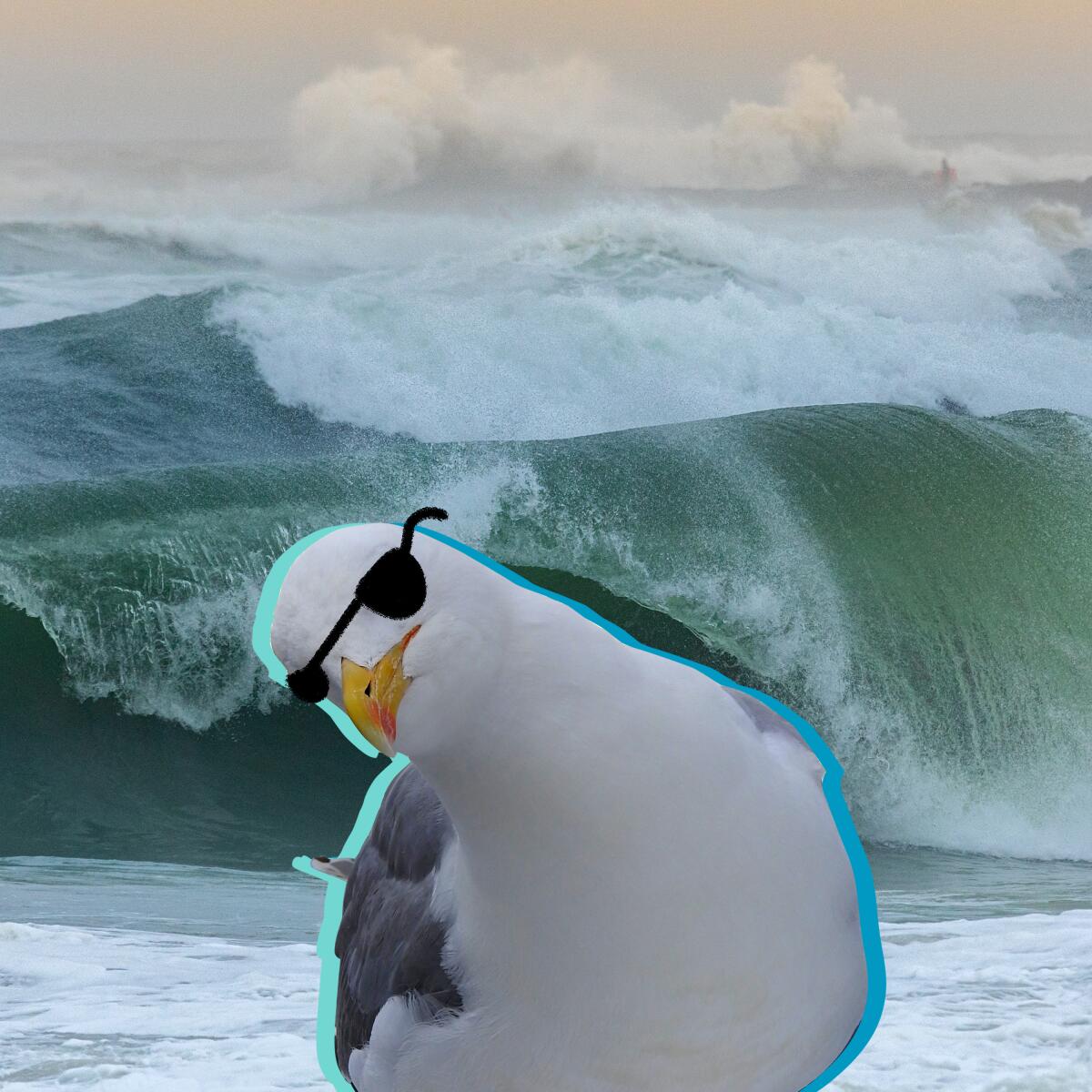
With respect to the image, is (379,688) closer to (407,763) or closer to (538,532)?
(407,763)

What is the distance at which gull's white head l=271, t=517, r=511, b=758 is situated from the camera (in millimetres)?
723

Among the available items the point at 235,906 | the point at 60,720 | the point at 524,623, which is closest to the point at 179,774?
the point at 60,720

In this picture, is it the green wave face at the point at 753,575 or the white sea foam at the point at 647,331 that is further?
the white sea foam at the point at 647,331

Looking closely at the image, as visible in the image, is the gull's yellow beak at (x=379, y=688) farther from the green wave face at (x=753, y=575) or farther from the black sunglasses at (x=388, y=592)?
the green wave face at (x=753, y=575)

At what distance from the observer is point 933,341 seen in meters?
8.06

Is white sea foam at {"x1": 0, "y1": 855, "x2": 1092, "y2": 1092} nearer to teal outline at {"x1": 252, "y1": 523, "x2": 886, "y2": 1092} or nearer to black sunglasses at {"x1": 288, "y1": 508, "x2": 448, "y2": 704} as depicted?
teal outline at {"x1": 252, "y1": 523, "x2": 886, "y2": 1092}

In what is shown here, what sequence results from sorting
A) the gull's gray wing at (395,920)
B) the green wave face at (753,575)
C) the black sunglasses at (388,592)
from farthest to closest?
the green wave face at (753,575) < the gull's gray wing at (395,920) < the black sunglasses at (388,592)

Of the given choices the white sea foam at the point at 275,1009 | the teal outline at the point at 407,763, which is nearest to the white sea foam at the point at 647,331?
the white sea foam at the point at 275,1009

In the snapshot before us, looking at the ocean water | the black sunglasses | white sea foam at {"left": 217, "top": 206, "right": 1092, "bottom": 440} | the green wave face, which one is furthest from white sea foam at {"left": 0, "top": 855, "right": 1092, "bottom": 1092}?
white sea foam at {"left": 217, "top": 206, "right": 1092, "bottom": 440}

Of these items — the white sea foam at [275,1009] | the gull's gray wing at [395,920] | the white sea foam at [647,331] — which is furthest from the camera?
the white sea foam at [647,331]

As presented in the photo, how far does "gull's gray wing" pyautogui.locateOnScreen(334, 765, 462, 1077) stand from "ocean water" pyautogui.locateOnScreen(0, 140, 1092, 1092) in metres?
0.36

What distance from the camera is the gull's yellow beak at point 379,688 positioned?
723mm

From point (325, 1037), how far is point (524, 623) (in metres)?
0.45

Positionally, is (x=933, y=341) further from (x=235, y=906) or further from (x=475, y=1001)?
(x=475, y=1001)
